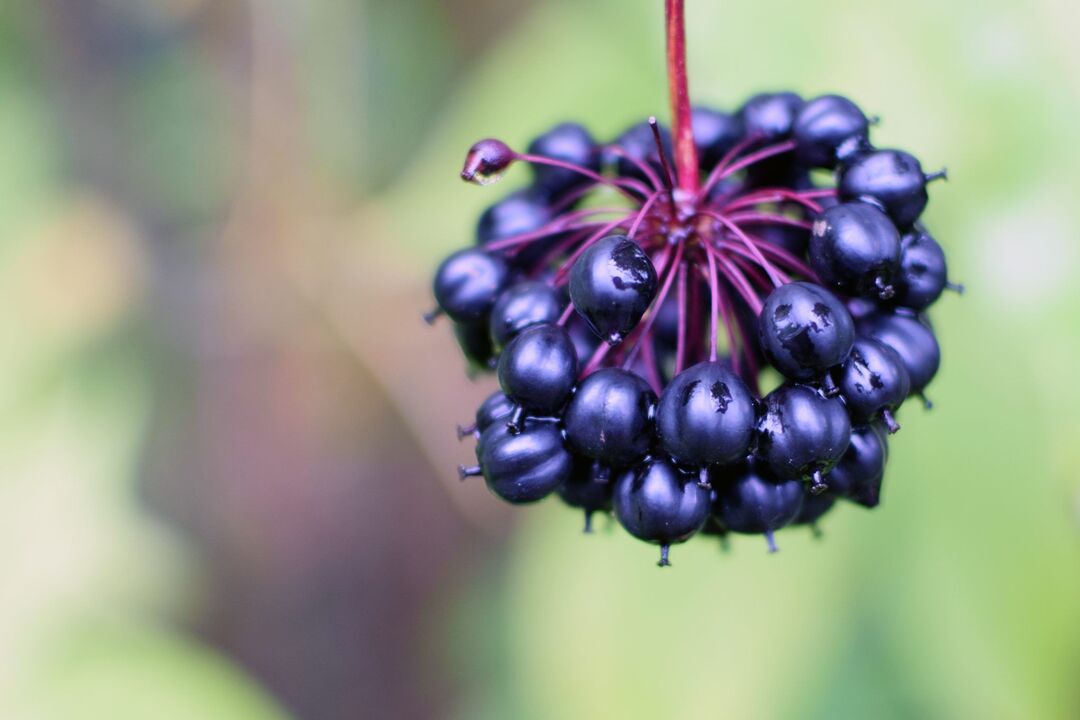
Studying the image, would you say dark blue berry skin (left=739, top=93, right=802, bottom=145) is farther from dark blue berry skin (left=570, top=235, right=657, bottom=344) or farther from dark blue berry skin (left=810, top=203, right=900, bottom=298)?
dark blue berry skin (left=570, top=235, right=657, bottom=344)

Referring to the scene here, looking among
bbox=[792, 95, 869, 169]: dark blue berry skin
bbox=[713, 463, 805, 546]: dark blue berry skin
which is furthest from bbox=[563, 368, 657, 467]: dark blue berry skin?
bbox=[792, 95, 869, 169]: dark blue berry skin

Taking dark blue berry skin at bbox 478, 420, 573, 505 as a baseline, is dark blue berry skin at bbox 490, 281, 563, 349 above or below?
above

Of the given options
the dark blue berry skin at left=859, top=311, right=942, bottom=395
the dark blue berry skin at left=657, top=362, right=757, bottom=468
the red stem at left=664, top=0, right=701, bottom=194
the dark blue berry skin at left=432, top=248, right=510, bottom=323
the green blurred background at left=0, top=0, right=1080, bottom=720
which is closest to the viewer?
the dark blue berry skin at left=657, top=362, right=757, bottom=468

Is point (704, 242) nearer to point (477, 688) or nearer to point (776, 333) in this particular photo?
point (776, 333)

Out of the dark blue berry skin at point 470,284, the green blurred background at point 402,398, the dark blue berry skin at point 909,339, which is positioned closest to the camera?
the dark blue berry skin at point 909,339

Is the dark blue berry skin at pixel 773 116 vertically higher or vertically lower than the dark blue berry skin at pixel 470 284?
higher

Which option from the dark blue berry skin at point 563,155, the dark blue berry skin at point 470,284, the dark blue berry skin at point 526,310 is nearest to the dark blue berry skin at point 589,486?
the dark blue berry skin at point 526,310

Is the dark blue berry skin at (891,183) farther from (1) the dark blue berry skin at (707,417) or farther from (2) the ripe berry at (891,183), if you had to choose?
(1) the dark blue berry skin at (707,417)
